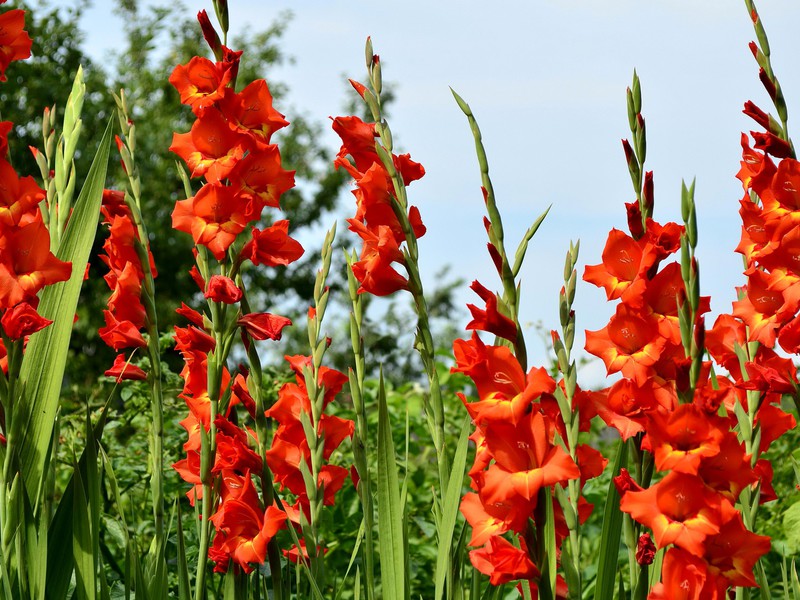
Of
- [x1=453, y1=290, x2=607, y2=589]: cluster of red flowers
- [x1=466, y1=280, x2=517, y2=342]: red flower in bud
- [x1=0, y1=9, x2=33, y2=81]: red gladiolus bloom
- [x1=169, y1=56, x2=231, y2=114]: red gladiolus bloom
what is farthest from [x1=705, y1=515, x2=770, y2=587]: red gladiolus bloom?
[x1=0, y1=9, x2=33, y2=81]: red gladiolus bloom

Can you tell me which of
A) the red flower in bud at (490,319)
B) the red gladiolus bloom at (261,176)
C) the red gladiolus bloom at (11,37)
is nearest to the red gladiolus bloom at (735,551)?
the red flower in bud at (490,319)

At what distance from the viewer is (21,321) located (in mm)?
1855

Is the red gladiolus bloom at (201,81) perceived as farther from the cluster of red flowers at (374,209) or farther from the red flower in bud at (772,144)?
the red flower in bud at (772,144)

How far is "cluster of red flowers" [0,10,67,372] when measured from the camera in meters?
1.86

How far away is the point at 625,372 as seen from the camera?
1.61m

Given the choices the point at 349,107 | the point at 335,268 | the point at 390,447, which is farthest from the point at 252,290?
the point at 390,447

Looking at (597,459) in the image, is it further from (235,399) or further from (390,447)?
(235,399)

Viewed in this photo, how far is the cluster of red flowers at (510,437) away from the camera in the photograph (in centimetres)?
143

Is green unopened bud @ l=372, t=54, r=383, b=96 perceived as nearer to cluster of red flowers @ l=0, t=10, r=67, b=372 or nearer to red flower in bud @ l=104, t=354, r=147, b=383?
cluster of red flowers @ l=0, t=10, r=67, b=372

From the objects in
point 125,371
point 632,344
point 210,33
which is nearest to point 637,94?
Answer: point 632,344

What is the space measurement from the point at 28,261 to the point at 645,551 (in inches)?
48.8

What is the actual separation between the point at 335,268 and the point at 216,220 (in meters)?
20.9

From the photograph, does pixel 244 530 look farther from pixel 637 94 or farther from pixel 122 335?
pixel 637 94

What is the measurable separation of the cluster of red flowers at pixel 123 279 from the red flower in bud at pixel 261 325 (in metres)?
0.28
